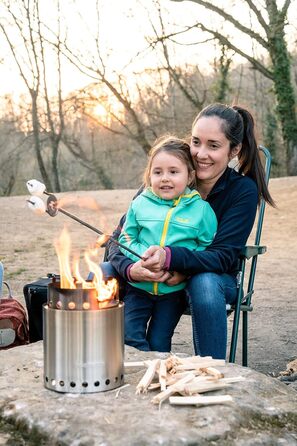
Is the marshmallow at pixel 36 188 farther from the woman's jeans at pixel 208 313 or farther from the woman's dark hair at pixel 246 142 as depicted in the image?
the woman's dark hair at pixel 246 142

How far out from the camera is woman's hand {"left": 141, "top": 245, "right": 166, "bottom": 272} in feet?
8.48

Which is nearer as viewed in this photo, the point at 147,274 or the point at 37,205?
the point at 37,205

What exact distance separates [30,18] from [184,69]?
17.3 ft

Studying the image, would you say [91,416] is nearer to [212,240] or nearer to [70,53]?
[212,240]

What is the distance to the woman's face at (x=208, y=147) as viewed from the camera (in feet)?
9.84

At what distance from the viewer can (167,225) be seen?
2.78 meters

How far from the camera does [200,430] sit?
1.62 metres

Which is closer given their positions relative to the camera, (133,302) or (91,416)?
(91,416)

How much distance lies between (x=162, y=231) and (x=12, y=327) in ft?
3.15

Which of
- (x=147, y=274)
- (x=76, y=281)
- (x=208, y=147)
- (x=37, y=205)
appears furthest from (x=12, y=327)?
(x=37, y=205)

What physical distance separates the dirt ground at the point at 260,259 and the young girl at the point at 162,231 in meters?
0.19

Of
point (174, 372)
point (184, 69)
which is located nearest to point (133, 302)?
point (174, 372)

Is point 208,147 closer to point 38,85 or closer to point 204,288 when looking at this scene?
point 204,288

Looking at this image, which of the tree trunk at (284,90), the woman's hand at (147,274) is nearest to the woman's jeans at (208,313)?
the woman's hand at (147,274)
